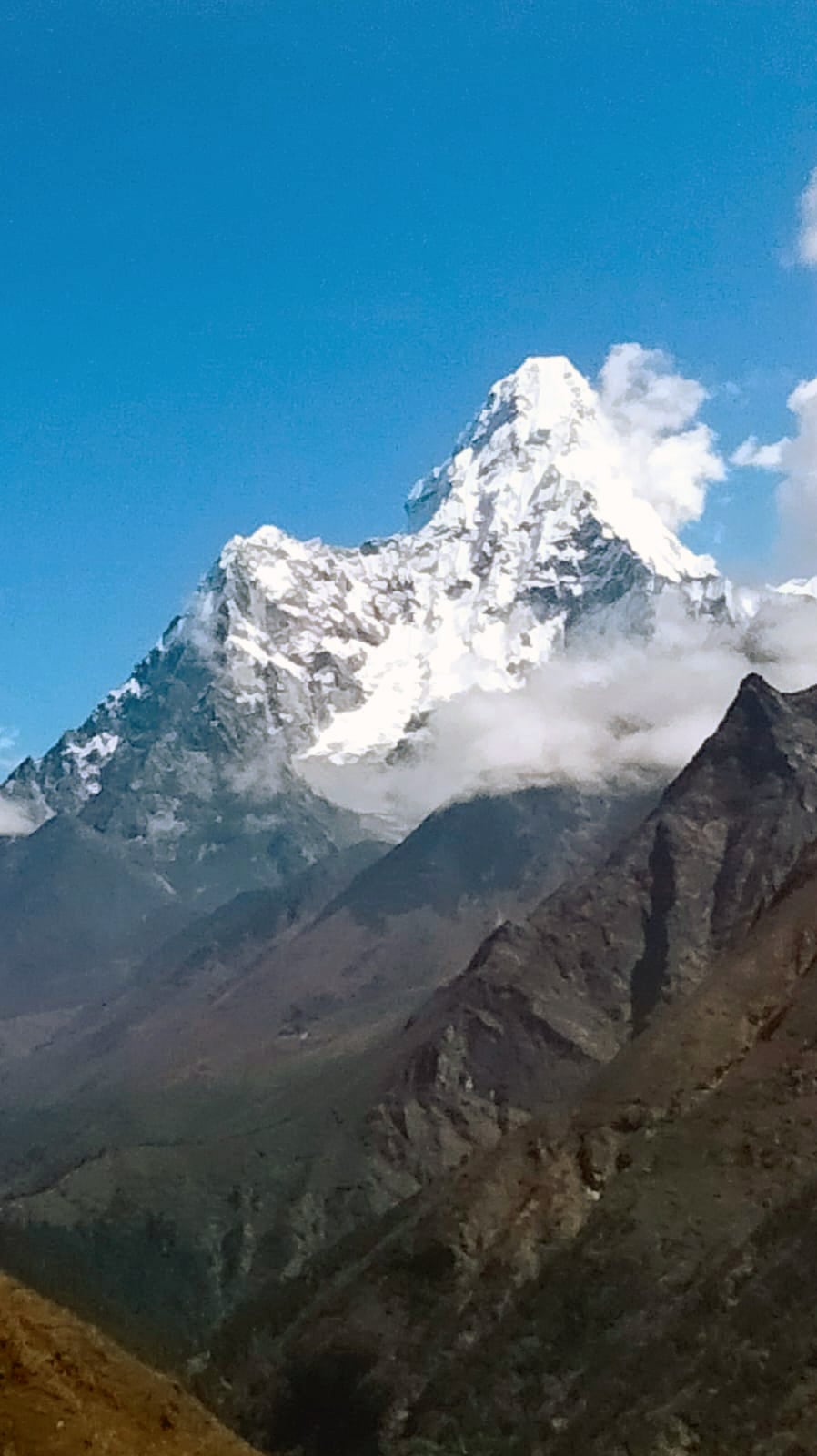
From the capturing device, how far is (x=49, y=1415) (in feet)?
287

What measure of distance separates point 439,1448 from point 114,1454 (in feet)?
413

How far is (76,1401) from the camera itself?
305 ft

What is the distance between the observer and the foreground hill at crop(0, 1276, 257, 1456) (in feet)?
279

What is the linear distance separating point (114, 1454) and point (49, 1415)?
5.46 meters

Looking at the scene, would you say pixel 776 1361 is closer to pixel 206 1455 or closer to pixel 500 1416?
pixel 500 1416

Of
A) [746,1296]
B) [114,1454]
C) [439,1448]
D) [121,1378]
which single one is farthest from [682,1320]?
[114,1454]

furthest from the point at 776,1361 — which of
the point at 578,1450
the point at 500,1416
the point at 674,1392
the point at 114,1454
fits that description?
the point at 114,1454

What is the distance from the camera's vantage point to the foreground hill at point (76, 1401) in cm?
8512

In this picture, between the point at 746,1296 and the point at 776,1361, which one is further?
the point at 746,1296

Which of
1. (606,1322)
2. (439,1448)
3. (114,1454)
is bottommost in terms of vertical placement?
(439,1448)

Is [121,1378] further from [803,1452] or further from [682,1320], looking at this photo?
[682,1320]

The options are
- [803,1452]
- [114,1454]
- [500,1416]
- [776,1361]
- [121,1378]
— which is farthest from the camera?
[500,1416]

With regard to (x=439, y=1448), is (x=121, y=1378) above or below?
above

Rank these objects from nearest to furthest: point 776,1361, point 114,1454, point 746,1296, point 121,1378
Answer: point 114,1454, point 121,1378, point 776,1361, point 746,1296
